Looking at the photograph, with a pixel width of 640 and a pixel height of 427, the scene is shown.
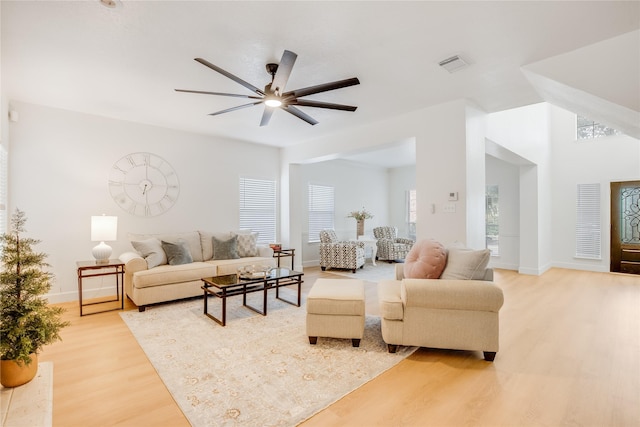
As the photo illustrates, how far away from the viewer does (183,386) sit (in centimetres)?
216

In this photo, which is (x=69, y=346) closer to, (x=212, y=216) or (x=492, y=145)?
(x=212, y=216)

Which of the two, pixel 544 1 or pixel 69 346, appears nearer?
pixel 544 1

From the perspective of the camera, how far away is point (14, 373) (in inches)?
78.9

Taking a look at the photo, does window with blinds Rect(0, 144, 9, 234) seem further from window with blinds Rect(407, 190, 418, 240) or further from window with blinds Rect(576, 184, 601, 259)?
window with blinds Rect(576, 184, 601, 259)

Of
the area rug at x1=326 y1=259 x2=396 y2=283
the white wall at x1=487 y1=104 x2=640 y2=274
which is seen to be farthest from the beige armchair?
the white wall at x1=487 y1=104 x2=640 y2=274

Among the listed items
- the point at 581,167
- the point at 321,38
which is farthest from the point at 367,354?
the point at 581,167

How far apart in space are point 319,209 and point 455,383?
5790mm

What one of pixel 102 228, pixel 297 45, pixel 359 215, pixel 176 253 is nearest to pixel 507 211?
pixel 359 215

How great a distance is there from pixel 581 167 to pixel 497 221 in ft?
6.99

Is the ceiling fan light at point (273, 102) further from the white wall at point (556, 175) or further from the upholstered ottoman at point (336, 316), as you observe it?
the white wall at point (556, 175)

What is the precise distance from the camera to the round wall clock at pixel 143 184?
4.69 m

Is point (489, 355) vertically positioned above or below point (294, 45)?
below

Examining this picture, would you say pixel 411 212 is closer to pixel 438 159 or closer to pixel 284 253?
pixel 284 253

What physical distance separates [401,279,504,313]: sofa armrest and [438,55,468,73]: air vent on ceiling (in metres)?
2.10
